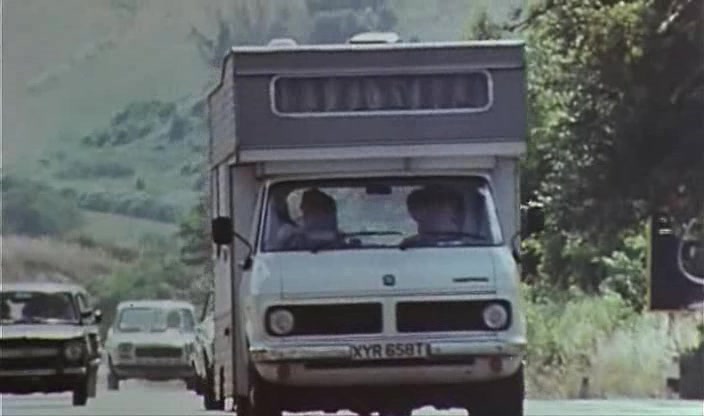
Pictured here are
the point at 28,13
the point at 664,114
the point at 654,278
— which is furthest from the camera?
the point at 664,114

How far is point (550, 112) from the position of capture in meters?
17.3

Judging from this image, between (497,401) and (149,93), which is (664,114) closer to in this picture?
(149,93)

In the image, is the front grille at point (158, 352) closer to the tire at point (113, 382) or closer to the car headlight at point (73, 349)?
the tire at point (113, 382)

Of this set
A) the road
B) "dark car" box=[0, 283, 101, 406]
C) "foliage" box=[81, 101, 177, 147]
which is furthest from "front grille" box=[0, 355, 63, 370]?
"foliage" box=[81, 101, 177, 147]

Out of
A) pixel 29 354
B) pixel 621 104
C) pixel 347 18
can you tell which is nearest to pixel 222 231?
pixel 347 18

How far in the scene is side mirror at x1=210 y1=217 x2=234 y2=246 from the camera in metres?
12.3

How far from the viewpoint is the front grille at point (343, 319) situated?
11734 millimetres

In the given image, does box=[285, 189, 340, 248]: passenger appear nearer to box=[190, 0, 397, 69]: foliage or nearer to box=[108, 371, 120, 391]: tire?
box=[190, 0, 397, 69]: foliage

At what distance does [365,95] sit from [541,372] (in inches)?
219

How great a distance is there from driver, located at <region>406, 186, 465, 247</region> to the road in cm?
340

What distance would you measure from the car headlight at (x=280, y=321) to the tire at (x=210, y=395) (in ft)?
7.98

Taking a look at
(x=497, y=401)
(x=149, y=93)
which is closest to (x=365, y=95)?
(x=497, y=401)

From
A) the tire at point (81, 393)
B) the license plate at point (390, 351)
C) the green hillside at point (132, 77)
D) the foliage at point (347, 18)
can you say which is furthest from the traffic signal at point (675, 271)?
the license plate at point (390, 351)

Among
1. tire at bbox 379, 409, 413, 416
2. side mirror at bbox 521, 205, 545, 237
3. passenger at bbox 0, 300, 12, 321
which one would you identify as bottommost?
tire at bbox 379, 409, 413, 416
